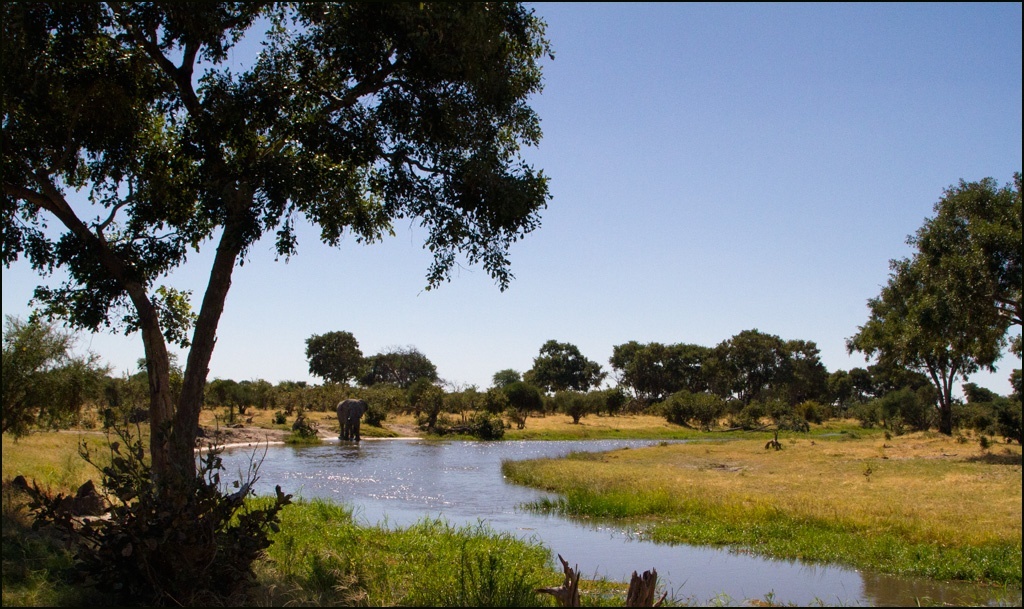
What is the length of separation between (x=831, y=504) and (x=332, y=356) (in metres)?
85.7

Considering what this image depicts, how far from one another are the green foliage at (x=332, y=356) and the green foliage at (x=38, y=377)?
81.0 m

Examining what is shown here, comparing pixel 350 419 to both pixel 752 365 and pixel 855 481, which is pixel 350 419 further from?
pixel 752 365

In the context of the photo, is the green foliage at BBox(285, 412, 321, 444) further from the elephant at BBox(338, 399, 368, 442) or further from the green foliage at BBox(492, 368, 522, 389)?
the green foliage at BBox(492, 368, 522, 389)

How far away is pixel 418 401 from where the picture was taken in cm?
5978

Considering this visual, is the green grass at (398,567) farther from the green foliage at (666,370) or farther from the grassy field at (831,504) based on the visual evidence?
the green foliage at (666,370)

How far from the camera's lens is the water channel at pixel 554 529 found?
34.8 feet

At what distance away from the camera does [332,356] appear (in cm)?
9694

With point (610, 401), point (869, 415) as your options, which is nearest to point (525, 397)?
point (610, 401)

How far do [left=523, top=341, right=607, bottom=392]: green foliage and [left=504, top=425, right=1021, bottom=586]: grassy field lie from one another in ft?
258

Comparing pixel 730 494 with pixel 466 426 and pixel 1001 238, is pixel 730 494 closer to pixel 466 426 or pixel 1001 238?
pixel 1001 238

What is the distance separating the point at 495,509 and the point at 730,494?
6.09 metres

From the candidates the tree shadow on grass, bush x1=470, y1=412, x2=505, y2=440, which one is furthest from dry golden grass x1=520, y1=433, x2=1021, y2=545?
bush x1=470, y1=412, x2=505, y2=440

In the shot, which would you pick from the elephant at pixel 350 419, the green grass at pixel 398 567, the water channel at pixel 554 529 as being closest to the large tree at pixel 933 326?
A: the water channel at pixel 554 529

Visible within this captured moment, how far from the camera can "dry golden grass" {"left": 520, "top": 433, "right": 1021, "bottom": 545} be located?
14945 millimetres
